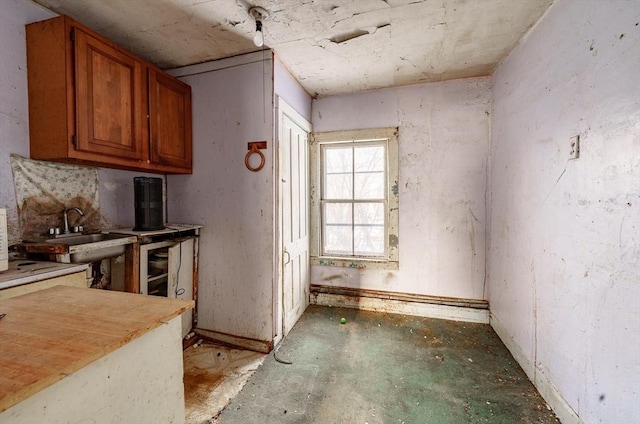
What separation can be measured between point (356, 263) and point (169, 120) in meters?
2.33

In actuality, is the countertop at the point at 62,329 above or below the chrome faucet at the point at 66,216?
below

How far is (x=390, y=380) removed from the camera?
6.25 feet

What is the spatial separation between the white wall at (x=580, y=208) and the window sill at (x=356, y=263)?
1125 millimetres

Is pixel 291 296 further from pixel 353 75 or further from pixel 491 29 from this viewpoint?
pixel 491 29

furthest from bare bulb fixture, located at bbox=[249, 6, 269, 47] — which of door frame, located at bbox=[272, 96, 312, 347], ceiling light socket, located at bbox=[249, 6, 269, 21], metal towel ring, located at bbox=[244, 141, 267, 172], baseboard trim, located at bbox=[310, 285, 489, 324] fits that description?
baseboard trim, located at bbox=[310, 285, 489, 324]

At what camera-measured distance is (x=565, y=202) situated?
158 centimetres

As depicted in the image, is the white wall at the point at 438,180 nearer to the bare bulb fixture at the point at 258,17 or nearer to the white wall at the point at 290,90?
the white wall at the point at 290,90

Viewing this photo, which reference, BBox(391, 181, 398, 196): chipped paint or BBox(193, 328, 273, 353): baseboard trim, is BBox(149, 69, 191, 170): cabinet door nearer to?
BBox(193, 328, 273, 353): baseboard trim

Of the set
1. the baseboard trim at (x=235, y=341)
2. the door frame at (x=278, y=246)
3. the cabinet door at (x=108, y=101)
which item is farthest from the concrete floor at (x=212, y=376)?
the cabinet door at (x=108, y=101)

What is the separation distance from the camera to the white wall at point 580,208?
3.84 ft

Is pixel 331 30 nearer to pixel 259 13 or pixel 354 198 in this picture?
pixel 259 13

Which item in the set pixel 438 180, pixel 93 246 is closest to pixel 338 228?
pixel 438 180

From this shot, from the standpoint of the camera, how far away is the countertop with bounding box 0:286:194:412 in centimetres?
58

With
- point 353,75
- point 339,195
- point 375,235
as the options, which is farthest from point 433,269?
point 353,75
